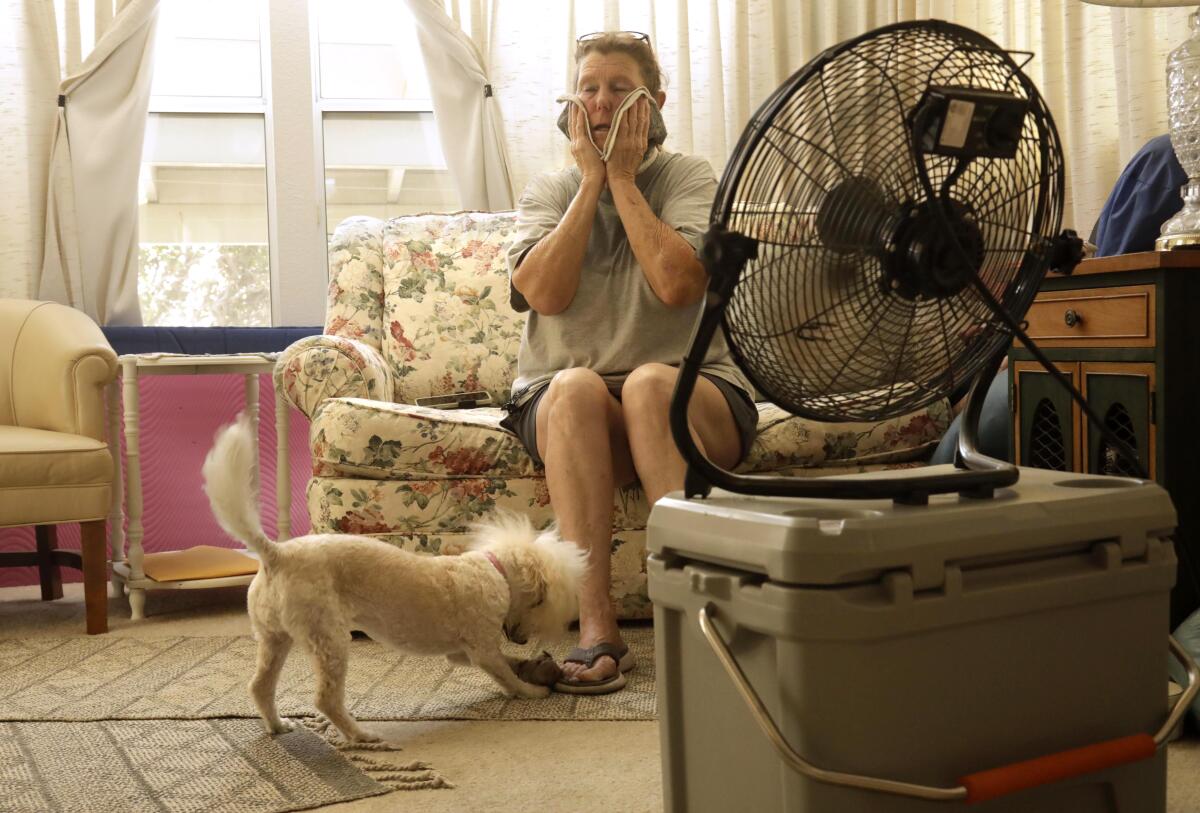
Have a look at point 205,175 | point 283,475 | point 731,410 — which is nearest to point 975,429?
point 731,410

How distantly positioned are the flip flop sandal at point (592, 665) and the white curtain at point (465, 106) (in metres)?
1.80

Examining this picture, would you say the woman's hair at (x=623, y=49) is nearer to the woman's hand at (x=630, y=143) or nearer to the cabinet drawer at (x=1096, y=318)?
the woman's hand at (x=630, y=143)

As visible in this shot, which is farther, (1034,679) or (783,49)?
(783,49)

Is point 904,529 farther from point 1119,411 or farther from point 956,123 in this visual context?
point 1119,411

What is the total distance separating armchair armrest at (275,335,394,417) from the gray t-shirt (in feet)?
1.64

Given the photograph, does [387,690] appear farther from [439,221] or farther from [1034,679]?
[439,221]

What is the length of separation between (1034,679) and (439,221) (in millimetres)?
2358

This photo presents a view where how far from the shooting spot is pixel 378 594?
169cm

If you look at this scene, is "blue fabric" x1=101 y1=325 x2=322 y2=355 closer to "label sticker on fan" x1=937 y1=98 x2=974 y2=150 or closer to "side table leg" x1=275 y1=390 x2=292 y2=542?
"side table leg" x1=275 y1=390 x2=292 y2=542

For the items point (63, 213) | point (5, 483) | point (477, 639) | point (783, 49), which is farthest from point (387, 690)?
point (783, 49)

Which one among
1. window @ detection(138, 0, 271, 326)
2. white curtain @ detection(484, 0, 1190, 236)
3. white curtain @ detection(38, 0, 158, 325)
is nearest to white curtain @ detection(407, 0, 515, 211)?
white curtain @ detection(484, 0, 1190, 236)

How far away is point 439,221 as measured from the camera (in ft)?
9.97

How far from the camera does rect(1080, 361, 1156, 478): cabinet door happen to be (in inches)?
65.4

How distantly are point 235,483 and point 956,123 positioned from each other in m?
1.05
